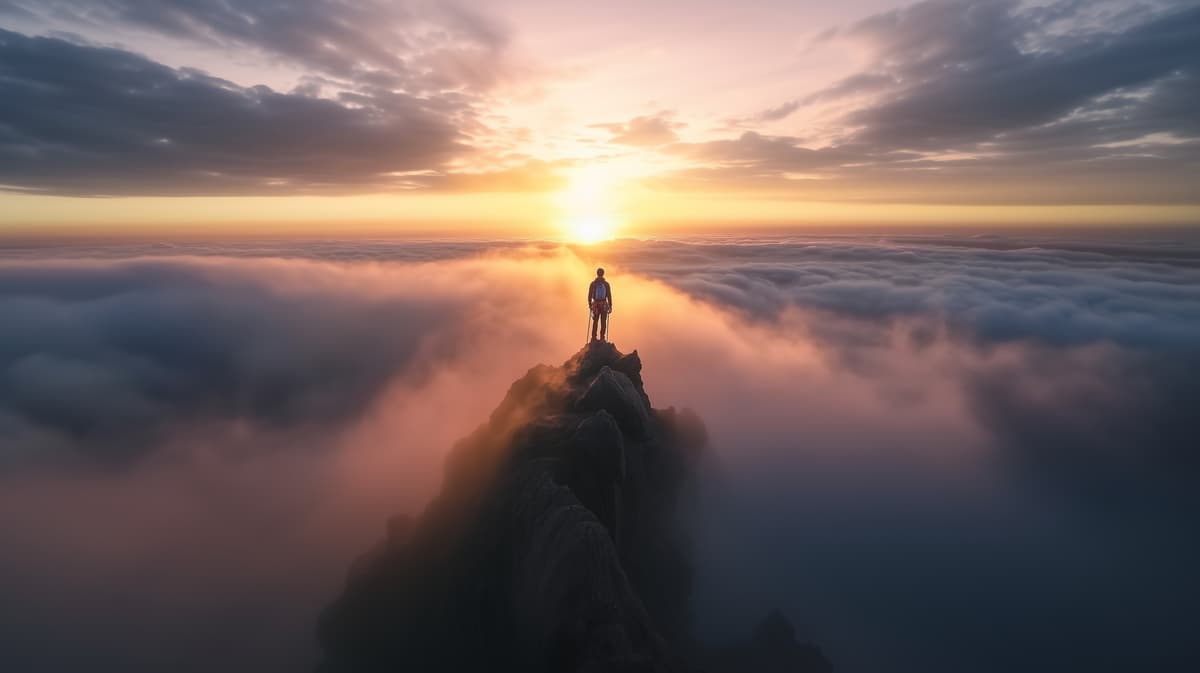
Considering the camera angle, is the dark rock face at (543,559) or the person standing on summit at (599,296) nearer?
the dark rock face at (543,559)

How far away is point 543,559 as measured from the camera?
38.1 ft

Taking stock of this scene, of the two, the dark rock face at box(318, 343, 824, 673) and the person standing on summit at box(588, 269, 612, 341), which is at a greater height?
the person standing on summit at box(588, 269, 612, 341)

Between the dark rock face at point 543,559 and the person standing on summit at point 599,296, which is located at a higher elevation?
the person standing on summit at point 599,296

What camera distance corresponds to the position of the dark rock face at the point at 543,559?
10.1 m

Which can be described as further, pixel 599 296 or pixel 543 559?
pixel 599 296

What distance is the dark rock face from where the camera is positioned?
10.1 m

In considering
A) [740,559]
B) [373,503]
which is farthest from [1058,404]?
[373,503]

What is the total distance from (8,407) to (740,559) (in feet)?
473

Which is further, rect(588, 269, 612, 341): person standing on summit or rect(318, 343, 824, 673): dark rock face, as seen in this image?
rect(588, 269, 612, 341): person standing on summit

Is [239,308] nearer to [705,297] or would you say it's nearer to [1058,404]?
[705,297]

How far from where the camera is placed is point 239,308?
490 ft

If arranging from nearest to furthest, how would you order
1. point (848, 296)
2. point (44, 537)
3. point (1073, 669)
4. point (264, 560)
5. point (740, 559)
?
point (1073, 669)
point (740, 559)
point (264, 560)
point (44, 537)
point (848, 296)

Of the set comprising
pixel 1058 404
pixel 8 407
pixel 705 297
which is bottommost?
pixel 8 407

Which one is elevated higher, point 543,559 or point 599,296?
point 599,296
